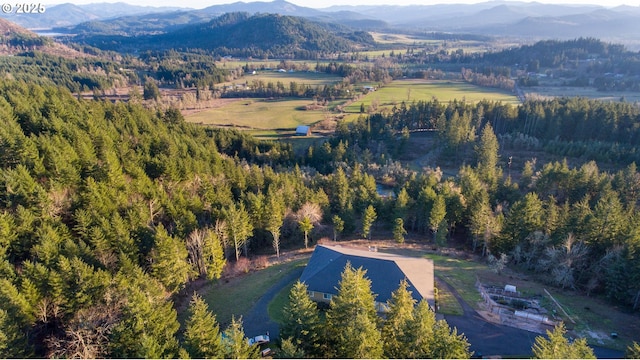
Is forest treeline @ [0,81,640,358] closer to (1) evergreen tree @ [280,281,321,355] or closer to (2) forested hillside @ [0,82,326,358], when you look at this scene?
(2) forested hillside @ [0,82,326,358]

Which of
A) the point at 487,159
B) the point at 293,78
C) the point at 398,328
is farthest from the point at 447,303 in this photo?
the point at 293,78

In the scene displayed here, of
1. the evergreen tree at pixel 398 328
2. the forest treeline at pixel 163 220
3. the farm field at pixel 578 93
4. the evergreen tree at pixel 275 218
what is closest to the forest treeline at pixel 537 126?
the forest treeline at pixel 163 220

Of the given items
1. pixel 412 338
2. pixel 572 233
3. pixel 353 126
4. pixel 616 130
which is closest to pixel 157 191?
pixel 412 338

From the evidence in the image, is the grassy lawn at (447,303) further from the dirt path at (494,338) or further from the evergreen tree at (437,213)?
the evergreen tree at (437,213)

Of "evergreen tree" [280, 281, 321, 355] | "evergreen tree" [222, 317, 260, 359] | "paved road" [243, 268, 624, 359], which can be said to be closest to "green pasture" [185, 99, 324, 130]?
"paved road" [243, 268, 624, 359]

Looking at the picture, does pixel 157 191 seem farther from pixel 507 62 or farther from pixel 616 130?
pixel 507 62

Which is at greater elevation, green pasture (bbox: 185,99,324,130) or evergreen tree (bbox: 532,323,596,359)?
green pasture (bbox: 185,99,324,130)

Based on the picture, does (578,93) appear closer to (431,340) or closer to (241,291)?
(241,291)
